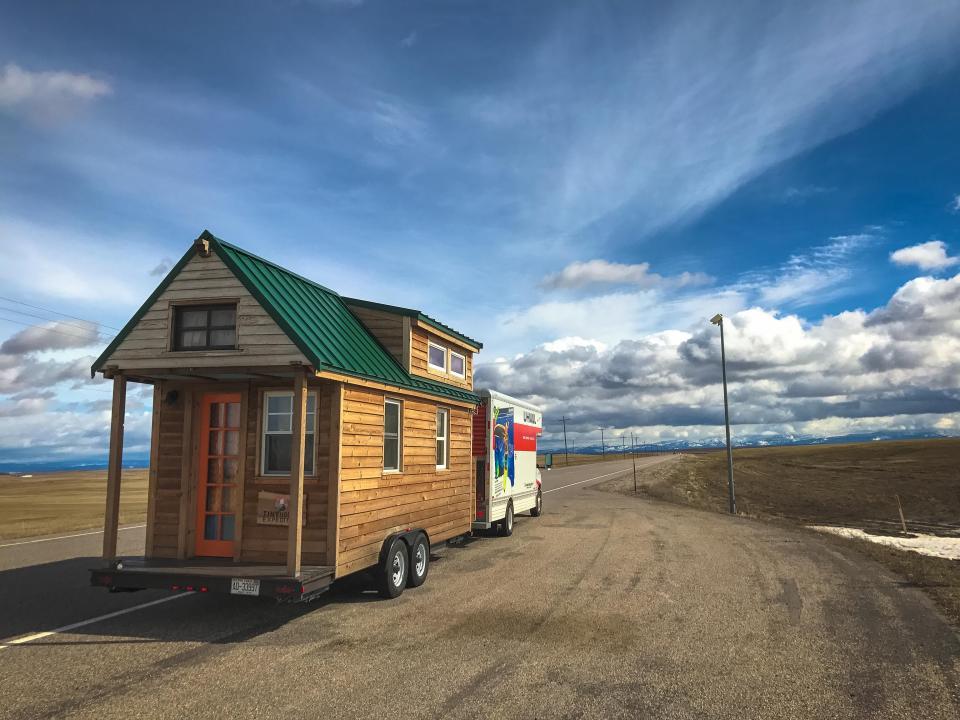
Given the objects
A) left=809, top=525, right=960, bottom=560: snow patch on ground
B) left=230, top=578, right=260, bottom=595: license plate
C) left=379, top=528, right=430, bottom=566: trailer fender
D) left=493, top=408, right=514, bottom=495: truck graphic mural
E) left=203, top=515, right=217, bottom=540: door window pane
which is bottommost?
left=809, top=525, right=960, bottom=560: snow patch on ground

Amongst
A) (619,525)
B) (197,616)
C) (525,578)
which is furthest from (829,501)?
(197,616)

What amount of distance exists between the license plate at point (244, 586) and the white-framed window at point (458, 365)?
732 cm

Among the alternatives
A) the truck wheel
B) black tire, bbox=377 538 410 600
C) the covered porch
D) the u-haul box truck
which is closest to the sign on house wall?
the covered porch

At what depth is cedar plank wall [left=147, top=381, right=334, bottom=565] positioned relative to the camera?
9.60m

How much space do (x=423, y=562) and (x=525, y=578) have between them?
6.32 ft

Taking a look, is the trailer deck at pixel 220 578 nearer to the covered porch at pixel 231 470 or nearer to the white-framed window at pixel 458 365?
the covered porch at pixel 231 470

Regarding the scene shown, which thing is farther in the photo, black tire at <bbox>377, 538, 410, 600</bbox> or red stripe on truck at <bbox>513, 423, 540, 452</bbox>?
red stripe on truck at <bbox>513, 423, 540, 452</bbox>

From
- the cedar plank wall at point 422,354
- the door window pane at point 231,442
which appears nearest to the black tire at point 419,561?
the cedar plank wall at point 422,354

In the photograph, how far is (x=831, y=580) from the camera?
11898 millimetres

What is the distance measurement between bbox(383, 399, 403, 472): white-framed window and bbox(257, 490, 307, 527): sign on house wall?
6.42 feet

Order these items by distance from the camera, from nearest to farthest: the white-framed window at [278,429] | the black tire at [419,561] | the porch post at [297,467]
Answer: the porch post at [297,467] → the white-framed window at [278,429] → the black tire at [419,561]

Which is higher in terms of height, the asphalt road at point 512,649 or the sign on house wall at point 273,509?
the sign on house wall at point 273,509

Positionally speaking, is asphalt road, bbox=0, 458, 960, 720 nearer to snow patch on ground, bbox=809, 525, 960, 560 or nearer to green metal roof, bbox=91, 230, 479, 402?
green metal roof, bbox=91, 230, 479, 402

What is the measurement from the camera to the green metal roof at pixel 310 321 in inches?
366
